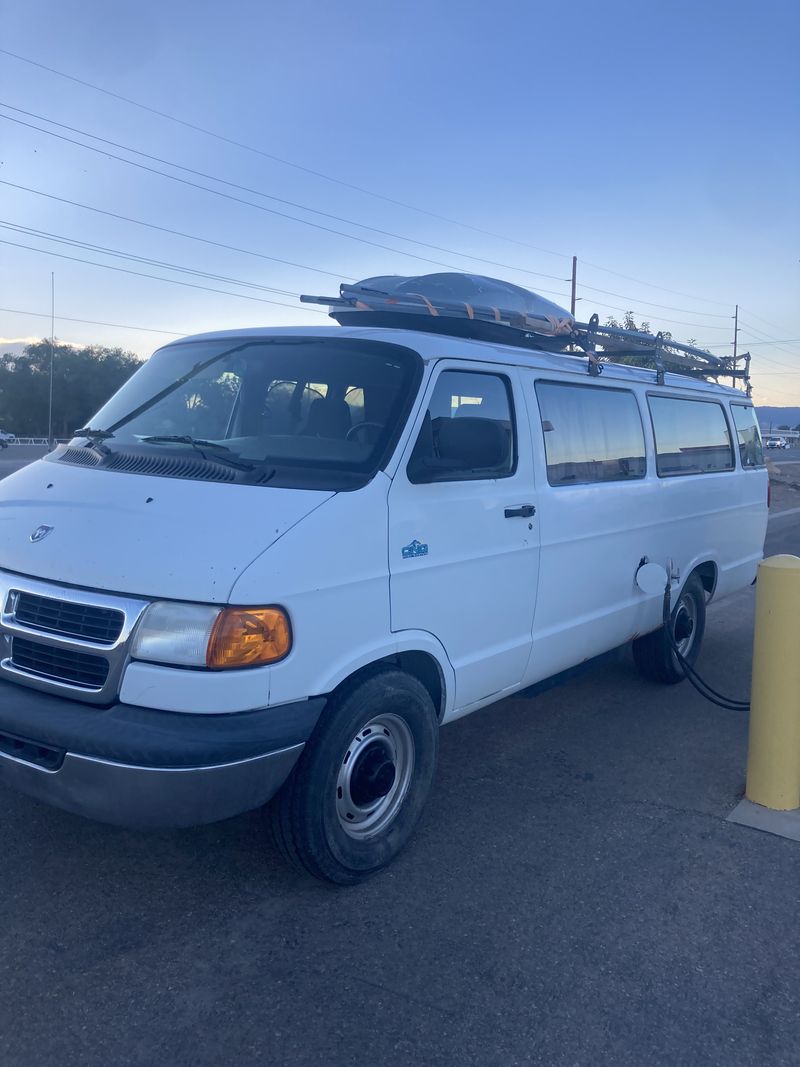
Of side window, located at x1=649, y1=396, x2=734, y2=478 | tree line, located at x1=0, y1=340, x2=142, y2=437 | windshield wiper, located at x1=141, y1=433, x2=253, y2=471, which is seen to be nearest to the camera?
windshield wiper, located at x1=141, y1=433, x2=253, y2=471

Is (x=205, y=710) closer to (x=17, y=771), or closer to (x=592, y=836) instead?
(x=17, y=771)

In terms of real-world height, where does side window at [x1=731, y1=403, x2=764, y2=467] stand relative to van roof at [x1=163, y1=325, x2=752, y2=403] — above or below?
below

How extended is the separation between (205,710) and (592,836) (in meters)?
2.01

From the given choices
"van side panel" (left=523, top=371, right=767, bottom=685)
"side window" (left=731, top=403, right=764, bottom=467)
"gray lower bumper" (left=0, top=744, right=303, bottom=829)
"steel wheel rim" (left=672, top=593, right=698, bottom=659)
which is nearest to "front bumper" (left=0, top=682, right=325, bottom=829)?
"gray lower bumper" (left=0, top=744, right=303, bottom=829)

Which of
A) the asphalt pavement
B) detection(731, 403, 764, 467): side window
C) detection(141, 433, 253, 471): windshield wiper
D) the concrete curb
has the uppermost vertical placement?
detection(731, 403, 764, 467): side window

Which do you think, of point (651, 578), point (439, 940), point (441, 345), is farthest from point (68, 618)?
point (651, 578)

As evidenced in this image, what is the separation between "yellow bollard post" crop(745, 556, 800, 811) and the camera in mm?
4332

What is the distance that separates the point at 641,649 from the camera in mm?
6539

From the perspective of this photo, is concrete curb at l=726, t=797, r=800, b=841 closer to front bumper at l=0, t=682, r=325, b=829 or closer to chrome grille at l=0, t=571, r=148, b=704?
front bumper at l=0, t=682, r=325, b=829

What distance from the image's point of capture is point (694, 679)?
5.99 m

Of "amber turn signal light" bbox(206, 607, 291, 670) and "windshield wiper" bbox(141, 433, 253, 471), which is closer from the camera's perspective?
"amber turn signal light" bbox(206, 607, 291, 670)

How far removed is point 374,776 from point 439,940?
67cm

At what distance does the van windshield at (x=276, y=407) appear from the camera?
3801mm

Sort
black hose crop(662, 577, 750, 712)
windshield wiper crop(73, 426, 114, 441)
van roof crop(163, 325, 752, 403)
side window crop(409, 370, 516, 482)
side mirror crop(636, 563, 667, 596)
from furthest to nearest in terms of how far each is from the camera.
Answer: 1. side mirror crop(636, 563, 667, 596)
2. black hose crop(662, 577, 750, 712)
3. windshield wiper crop(73, 426, 114, 441)
4. van roof crop(163, 325, 752, 403)
5. side window crop(409, 370, 516, 482)
